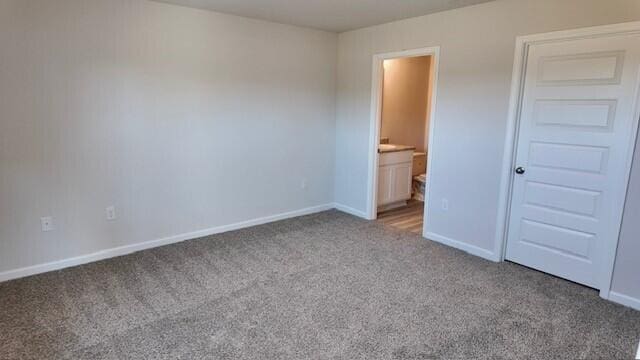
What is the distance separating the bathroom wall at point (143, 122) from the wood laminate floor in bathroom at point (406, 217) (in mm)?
1191

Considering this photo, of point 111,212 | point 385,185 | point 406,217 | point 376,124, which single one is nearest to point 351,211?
point 385,185

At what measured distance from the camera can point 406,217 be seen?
5.07 m

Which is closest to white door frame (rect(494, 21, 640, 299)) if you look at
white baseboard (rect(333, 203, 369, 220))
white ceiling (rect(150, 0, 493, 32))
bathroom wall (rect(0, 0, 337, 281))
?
white ceiling (rect(150, 0, 493, 32))

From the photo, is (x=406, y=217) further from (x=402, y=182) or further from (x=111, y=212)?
(x=111, y=212)

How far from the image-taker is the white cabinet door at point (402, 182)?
5.38 metres

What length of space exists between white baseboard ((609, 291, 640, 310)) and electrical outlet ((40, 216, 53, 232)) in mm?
4510

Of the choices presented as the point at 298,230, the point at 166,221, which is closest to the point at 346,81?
the point at 298,230

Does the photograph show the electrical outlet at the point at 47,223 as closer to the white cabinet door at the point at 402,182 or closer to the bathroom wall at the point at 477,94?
the bathroom wall at the point at 477,94

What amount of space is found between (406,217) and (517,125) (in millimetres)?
2060

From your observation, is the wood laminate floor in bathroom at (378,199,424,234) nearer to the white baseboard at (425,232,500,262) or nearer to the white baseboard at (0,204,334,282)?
the white baseboard at (425,232,500,262)

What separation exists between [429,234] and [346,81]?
2.20 m

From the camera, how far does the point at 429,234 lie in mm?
4223

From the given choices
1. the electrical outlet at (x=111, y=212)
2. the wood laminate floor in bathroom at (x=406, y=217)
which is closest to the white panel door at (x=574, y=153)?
the wood laminate floor in bathroom at (x=406, y=217)

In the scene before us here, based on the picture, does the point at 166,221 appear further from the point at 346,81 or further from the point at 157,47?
the point at 346,81
